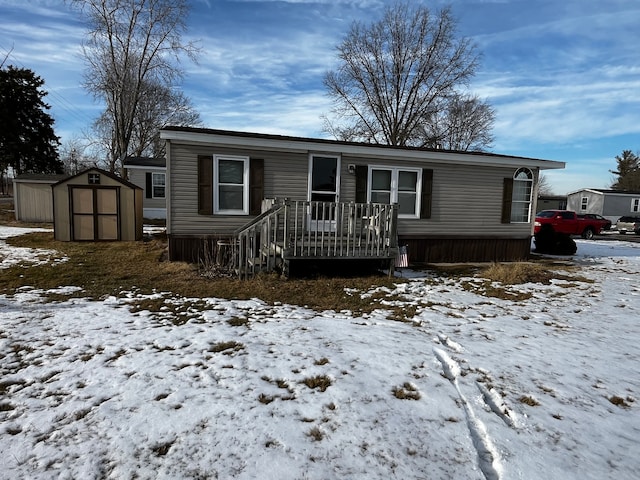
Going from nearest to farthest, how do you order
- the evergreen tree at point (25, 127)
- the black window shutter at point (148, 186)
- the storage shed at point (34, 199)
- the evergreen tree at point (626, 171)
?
1. the storage shed at point (34, 199)
2. the black window shutter at point (148, 186)
3. the evergreen tree at point (25, 127)
4. the evergreen tree at point (626, 171)

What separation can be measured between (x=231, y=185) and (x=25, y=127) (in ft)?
92.3

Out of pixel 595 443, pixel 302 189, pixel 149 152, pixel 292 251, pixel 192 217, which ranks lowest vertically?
pixel 595 443

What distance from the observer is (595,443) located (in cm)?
250

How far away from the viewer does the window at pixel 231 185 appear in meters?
8.38

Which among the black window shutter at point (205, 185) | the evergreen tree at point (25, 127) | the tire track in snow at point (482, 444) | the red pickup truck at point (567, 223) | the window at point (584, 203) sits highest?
the evergreen tree at point (25, 127)

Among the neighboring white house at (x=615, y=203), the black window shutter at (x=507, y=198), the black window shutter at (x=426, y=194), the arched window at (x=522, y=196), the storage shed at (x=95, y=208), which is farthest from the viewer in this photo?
the neighboring white house at (x=615, y=203)

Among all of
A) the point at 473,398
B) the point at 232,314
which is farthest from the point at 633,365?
the point at 232,314

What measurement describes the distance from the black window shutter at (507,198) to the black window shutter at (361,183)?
4.17m

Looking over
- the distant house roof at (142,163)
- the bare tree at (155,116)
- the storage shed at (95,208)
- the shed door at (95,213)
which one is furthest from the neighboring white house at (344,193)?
the bare tree at (155,116)

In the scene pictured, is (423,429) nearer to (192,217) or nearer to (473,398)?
(473,398)

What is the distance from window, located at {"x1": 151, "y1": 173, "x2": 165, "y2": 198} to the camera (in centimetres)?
1936

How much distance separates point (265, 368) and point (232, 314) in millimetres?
1701

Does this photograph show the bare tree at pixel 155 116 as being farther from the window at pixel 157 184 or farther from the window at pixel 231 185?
the window at pixel 231 185

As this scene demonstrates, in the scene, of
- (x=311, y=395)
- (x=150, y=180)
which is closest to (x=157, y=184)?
(x=150, y=180)
